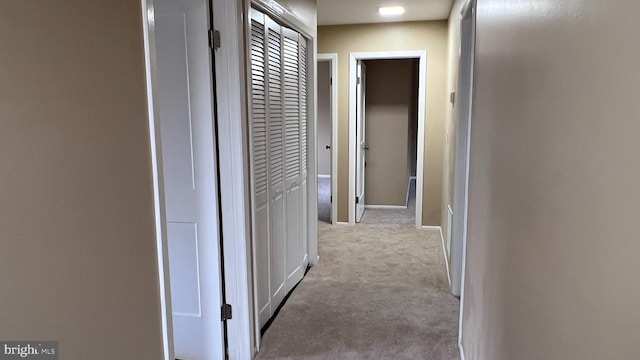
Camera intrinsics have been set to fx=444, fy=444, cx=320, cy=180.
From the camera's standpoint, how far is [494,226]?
162cm

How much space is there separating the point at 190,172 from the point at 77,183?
1.08 meters

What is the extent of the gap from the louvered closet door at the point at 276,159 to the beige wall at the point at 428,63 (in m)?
2.19

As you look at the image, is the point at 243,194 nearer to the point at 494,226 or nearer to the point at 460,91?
the point at 494,226

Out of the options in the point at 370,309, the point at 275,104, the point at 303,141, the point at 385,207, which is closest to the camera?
the point at 275,104

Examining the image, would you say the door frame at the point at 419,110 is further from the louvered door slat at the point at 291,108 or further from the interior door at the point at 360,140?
the louvered door slat at the point at 291,108

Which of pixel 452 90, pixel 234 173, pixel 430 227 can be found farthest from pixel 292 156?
pixel 430 227

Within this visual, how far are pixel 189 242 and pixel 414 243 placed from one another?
9.33 ft

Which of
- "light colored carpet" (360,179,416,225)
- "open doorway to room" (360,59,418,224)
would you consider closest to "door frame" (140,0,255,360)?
"light colored carpet" (360,179,416,225)

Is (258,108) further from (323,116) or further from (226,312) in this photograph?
(323,116)

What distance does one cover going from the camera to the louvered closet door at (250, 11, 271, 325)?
2506 mm

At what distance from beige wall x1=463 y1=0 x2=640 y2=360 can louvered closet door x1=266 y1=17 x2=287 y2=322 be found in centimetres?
151

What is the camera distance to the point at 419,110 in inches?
196

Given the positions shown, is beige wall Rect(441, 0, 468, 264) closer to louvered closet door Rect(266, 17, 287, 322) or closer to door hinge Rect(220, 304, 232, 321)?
louvered closet door Rect(266, 17, 287, 322)

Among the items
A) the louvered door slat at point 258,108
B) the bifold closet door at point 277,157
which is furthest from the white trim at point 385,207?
the louvered door slat at point 258,108
